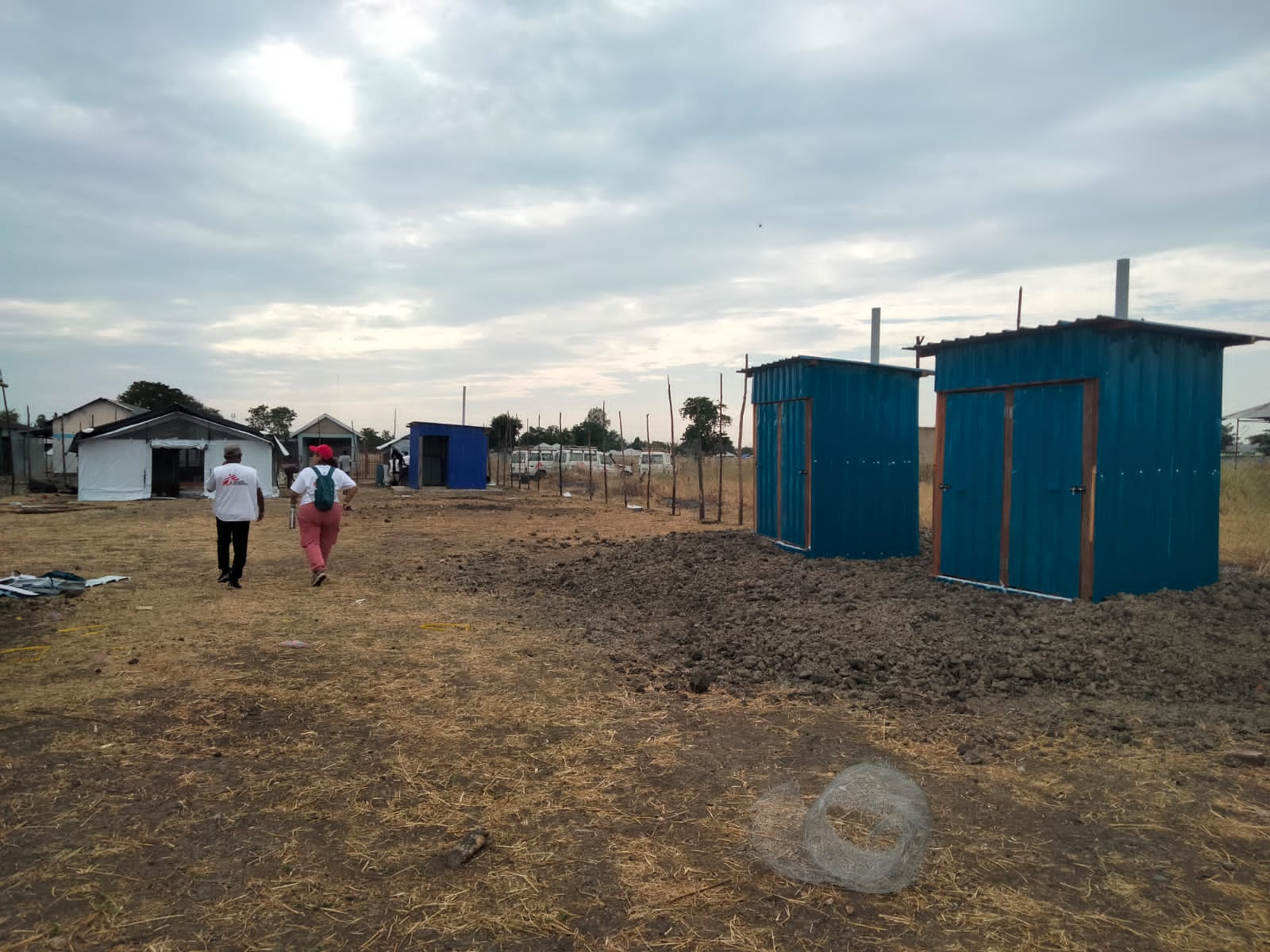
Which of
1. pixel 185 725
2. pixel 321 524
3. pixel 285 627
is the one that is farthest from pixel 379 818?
pixel 321 524

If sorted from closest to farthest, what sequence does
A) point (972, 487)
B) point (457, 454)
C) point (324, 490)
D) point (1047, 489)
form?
1. point (1047, 489)
2. point (972, 487)
3. point (324, 490)
4. point (457, 454)

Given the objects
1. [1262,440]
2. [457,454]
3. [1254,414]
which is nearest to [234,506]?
[457,454]

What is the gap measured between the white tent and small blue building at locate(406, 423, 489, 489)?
6.59 meters

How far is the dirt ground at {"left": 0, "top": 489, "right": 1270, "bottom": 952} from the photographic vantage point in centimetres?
272

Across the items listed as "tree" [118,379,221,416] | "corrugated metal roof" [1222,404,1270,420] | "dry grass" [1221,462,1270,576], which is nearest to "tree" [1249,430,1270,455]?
"corrugated metal roof" [1222,404,1270,420]

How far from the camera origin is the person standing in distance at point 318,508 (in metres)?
8.83

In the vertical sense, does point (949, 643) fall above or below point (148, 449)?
below

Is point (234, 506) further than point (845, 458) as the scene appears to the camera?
No

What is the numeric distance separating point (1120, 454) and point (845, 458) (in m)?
3.78

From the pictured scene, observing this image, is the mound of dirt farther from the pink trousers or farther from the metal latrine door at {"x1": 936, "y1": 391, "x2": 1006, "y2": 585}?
the pink trousers

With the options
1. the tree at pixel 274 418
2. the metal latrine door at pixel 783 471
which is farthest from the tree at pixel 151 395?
the metal latrine door at pixel 783 471

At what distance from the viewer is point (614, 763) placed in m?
4.02

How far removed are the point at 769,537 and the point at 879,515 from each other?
1615 millimetres

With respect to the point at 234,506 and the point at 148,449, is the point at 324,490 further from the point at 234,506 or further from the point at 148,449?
the point at 148,449
